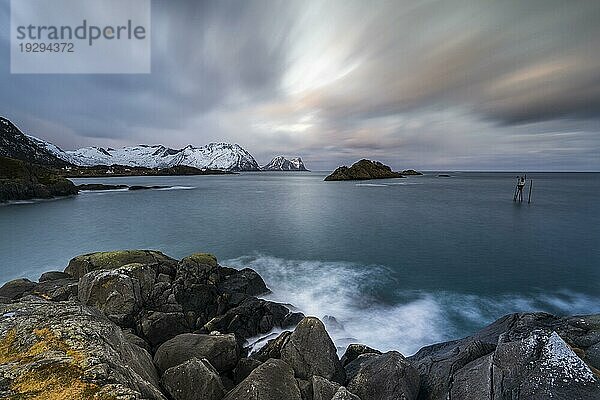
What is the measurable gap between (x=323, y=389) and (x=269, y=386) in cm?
108

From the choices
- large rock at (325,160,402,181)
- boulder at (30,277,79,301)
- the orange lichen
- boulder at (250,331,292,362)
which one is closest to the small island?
large rock at (325,160,402,181)

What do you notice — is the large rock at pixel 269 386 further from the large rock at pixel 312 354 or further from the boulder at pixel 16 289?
the boulder at pixel 16 289

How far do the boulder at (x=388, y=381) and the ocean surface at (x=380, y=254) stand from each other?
17.5 ft

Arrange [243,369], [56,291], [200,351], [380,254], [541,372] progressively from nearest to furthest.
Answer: [541,372]
[200,351]
[243,369]
[56,291]
[380,254]

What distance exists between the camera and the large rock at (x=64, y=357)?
3.46 m

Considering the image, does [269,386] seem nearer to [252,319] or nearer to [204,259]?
[252,319]

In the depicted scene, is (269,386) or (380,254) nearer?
(269,386)

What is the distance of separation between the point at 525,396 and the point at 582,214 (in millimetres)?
49163

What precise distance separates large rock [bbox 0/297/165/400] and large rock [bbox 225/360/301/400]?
1351 mm

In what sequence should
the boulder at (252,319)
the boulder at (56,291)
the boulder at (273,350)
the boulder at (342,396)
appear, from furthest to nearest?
the boulder at (252,319) < the boulder at (56,291) < the boulder at (273,350) < the boulder at (342,396)

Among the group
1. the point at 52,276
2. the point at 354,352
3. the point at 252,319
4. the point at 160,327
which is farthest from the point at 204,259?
the point at 354,352

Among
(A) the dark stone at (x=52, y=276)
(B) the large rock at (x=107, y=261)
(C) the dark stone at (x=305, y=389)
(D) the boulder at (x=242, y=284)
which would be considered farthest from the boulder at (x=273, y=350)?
(A) the dark stone at (x=52, y=276)

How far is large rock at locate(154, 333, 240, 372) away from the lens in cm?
655

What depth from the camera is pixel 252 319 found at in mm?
11328
